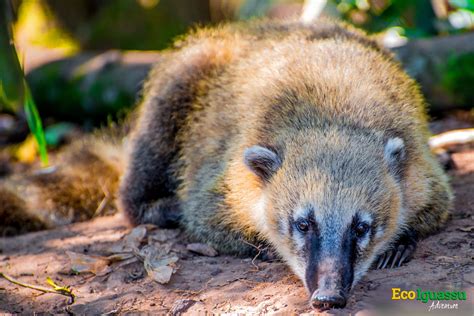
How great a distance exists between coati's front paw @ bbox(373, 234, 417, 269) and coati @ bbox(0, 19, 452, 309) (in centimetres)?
1

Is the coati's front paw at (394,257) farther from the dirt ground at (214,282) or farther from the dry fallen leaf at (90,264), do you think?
the dry fallen leaf at (90,264)

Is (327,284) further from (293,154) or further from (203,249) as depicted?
(203,249)

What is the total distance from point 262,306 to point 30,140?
714 cm

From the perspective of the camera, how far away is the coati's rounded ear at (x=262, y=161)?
4891 mm

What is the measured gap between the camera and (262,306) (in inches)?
172

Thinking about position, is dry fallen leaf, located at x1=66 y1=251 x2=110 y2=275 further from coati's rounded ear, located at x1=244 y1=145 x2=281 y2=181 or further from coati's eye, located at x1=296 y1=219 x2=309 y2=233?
coati's eye, located at x1=296 y1=219 x2=309 y2=233

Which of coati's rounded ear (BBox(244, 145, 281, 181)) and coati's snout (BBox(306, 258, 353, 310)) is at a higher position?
coati's rounded ear (BBox(244, 145, 281, 181))

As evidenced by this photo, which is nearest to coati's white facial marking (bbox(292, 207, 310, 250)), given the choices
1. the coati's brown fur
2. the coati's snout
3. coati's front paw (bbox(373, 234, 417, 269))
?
the coati's snout

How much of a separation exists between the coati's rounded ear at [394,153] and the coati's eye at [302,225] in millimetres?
793

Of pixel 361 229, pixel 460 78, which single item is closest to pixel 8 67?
pixel 361 229

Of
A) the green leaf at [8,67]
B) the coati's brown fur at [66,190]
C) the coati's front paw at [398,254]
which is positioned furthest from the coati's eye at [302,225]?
the coati's brown fur at [66,190]

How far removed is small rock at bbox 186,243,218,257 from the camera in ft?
18.5

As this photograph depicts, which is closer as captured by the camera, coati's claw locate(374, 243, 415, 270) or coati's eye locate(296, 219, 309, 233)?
coati's eye locate(296, 219, 309, 233)

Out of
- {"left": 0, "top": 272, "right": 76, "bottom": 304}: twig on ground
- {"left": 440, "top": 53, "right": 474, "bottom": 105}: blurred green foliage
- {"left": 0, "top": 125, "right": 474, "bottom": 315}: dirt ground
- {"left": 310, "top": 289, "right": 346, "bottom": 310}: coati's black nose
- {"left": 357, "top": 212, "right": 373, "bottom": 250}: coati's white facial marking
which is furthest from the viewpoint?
{"left": 440, "top": 53, "right": 474, "bottom": 105}: blurred green foliage
